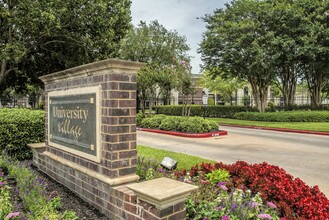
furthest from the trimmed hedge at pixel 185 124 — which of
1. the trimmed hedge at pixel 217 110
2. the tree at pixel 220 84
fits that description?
the tree at pixel 220 84

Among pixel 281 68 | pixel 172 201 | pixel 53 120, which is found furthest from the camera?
pixel 281 68

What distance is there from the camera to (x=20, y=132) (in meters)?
7.47

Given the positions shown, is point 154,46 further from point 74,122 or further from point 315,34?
point 74,122

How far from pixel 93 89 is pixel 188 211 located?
7.08ft

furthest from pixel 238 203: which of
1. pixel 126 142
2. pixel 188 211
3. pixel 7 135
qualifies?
pixel 7 135

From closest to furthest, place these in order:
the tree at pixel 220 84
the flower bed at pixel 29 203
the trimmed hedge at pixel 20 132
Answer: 1. the flower bed at pixel 29 203
2. the trimmed hedge at pixel 20 132
3. the tree at pixel 220 84

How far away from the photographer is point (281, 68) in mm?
27750

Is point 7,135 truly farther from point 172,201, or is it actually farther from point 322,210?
point 322,210

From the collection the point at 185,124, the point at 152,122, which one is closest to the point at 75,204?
the point at 185,124

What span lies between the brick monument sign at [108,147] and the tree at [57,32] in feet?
36.8

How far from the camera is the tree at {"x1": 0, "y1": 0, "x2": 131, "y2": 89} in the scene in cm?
1448

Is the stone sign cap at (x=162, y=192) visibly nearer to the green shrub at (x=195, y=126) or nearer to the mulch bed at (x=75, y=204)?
the mulch bed at (x=75, y=204)

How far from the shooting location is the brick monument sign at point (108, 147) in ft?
10.1

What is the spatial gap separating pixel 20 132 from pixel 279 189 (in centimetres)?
666
